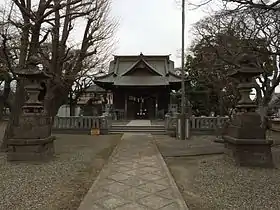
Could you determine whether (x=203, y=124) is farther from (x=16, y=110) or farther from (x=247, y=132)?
(x=16, y=110)

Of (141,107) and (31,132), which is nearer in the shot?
(31,132)

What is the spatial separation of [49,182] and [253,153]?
5564 mm

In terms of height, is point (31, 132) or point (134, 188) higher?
point (31, 132)

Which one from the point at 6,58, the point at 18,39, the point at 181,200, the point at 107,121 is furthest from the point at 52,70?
the point at 181,200

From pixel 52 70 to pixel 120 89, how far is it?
16.0 metres

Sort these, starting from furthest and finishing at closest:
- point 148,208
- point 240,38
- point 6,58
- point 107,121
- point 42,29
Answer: point 107,121 < point 240,38 < point 42,29 < point 6,58 < point 148,208

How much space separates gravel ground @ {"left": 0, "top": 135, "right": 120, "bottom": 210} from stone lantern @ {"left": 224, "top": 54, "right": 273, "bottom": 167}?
4009mm

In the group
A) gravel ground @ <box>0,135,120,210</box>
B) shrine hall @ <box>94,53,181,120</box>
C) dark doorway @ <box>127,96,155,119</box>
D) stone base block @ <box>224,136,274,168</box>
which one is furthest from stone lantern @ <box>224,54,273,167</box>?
dark doorway @ <box>127,96,155,119</box>

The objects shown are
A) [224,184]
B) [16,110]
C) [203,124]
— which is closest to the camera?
[224,184]

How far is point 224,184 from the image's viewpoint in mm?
6363

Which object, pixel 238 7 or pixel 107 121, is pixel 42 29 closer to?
pixel 238 7

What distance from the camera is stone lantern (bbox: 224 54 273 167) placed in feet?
27.4

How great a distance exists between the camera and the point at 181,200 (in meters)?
5.17

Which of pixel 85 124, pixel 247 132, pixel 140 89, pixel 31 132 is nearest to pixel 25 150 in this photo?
pixel 31 132
